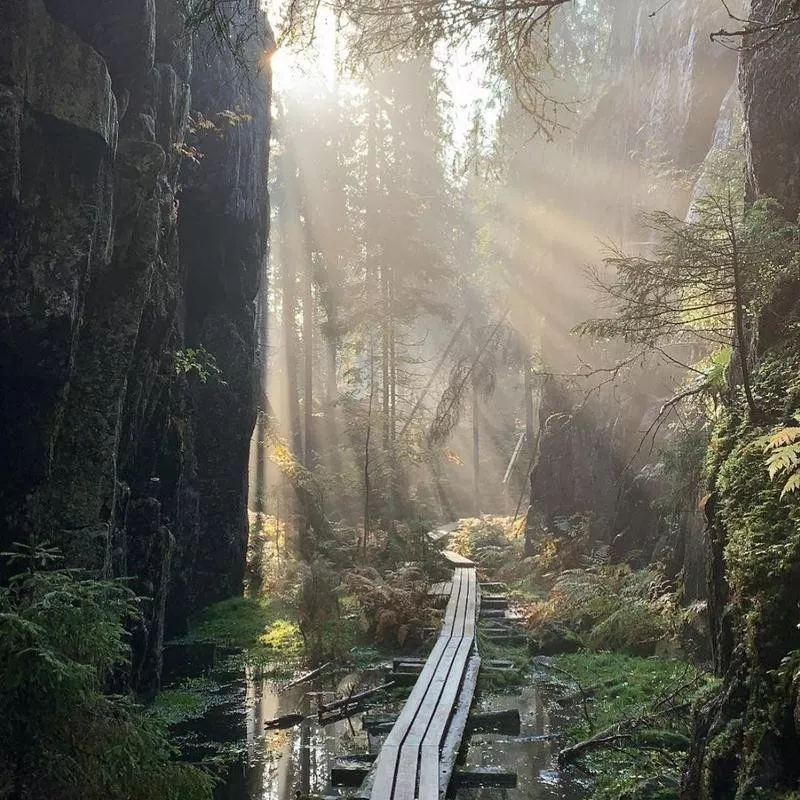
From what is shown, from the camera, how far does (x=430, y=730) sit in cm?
816

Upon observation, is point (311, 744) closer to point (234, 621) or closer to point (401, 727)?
point (401, 727)

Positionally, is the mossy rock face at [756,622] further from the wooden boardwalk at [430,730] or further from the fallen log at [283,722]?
the fallen log at [283,722]

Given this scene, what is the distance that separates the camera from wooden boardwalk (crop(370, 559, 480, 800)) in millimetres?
6805

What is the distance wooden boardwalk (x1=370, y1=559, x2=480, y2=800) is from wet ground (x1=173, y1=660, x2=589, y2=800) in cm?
47

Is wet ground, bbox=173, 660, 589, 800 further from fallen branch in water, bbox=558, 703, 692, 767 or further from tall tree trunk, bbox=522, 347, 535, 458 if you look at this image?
tall tree trunk, bbox=522, 347, 535, 458

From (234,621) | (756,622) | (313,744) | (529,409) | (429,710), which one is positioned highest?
(529,409)

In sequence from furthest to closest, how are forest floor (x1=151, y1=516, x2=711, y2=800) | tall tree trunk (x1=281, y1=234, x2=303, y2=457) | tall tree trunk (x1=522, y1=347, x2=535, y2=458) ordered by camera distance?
tall tree trunk (x1=522, y1=347, x2=535, y2=458) < tall tree trunk (x1=281, y1=234, x2=303, y2=457) < forest floor (x1=151, y1=516, x2=711, y2=800)

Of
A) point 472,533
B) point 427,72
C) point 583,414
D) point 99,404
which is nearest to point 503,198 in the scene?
point 427,72

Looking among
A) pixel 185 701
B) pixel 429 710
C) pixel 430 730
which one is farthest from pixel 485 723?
pixel 185 701

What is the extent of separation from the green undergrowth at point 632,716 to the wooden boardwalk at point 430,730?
1495 mm

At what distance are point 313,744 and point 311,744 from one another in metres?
0.03

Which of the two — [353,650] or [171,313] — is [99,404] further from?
[353,650]

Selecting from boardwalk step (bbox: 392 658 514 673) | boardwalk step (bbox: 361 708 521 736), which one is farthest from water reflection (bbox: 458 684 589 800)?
boardwalk step (bbox: 392 658 514 673)

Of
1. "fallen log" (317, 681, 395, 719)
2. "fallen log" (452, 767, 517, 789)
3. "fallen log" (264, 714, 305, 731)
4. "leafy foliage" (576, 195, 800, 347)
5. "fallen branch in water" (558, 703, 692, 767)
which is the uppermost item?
"leafy foliage" (576, 195, 800, 347)
